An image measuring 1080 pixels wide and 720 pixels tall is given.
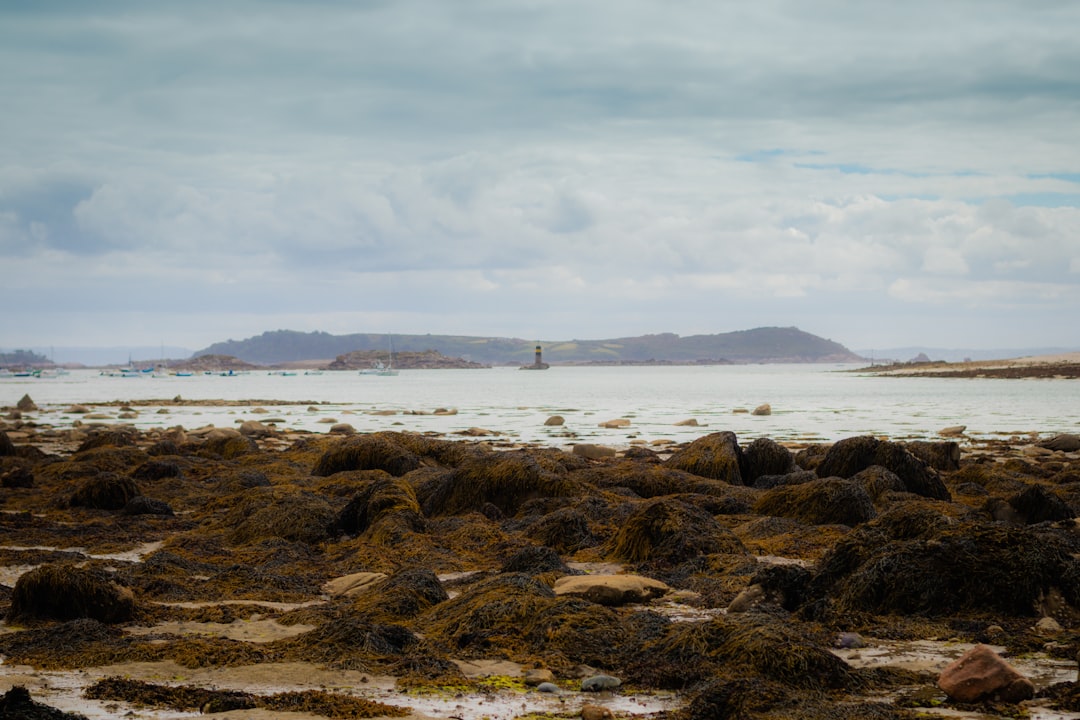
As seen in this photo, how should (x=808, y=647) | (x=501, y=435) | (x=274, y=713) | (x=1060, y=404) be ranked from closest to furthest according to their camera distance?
(x=274, y=713)
(x=808, y=647)
(x=501, y=435)
(x=1060, y=404)

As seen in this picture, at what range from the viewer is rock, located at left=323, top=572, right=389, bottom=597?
8547mm

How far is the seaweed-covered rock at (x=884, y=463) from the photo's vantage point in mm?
14203

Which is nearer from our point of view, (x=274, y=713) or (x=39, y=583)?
(x=274, y=713)

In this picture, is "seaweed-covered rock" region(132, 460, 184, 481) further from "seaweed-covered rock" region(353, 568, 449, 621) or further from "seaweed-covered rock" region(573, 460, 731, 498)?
"seaweed-covered rock" region(353, 568, 449, 621)

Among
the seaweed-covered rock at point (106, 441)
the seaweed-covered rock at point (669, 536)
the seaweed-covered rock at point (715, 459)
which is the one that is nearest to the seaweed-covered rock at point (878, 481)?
the seaweed-covered rock at point (715, 459)

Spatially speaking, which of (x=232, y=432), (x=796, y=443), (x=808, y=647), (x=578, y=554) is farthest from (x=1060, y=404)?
(x=808, y=647)

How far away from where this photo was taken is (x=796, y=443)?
2428 centimetres

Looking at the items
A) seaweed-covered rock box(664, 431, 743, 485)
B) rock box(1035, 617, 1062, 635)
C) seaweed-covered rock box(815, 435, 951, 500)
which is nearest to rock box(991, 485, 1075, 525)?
seaweed-covered rock box(815, 435, 951, 500)

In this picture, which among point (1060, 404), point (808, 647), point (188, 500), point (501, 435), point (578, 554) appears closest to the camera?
point (808, 647)

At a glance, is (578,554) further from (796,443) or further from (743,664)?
(796,443)

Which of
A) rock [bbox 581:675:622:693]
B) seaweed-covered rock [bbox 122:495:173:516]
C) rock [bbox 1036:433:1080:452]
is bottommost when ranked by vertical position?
seaweed-covered rock [bbox 122:495:173:516]

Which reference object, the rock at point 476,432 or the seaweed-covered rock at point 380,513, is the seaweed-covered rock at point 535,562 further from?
the rock at point 476,432

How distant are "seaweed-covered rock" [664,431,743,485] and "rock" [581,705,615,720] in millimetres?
11150

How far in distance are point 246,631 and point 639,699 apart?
131 inches
